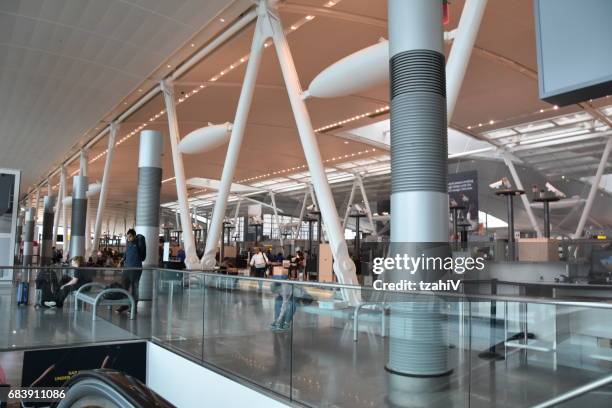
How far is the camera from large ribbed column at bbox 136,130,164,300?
13172 mm

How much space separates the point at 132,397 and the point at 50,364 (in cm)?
670

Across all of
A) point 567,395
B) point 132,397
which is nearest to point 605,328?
point 567,395

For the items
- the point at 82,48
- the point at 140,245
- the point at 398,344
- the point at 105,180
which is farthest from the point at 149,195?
the point at 398,344

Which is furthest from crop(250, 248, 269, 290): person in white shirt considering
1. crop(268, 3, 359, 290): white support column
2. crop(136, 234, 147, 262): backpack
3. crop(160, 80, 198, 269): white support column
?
crop(268, 3, 359, 290): white support column

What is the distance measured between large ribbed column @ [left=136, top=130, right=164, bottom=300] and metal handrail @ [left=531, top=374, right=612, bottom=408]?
1147 cm

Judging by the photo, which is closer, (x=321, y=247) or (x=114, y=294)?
(x=114, y=294)

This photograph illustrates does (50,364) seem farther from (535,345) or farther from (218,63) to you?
(218,63)

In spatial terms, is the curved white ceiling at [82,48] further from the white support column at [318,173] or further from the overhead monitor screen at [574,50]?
the overhead monitor screen at [574,50]

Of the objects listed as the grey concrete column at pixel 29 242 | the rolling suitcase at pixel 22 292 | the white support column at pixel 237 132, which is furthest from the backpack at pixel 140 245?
the grey concrete column at pixel 29 242

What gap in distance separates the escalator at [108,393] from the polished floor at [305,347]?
230 cm

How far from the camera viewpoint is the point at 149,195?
13219mm

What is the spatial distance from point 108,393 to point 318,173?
6.82 metres

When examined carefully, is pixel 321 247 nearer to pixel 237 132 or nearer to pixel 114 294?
pixel 237 132

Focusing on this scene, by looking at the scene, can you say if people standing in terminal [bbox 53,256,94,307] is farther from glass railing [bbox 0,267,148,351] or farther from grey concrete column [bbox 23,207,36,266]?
grey concrete column [bbox 23,207,36,266]
